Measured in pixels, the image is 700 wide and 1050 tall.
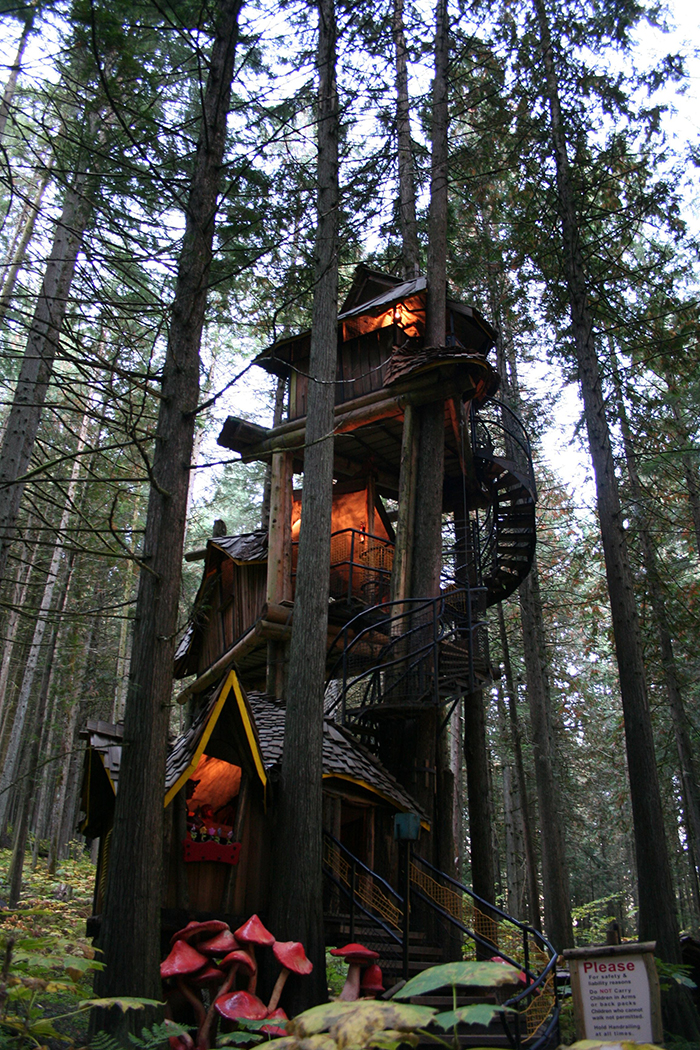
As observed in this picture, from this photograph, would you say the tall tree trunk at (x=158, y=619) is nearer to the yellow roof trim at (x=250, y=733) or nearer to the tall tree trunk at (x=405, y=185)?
the yellow roof trim at (x=250, y=733)

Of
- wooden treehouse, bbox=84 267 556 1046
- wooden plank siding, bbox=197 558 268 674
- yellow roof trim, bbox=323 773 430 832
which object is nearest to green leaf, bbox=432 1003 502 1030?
wooden treehouse, bbox=84 267 556 1046

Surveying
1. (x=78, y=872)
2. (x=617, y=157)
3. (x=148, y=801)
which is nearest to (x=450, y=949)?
(x=148, y=801)

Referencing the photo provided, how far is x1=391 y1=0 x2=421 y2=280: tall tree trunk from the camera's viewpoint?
16.7 m

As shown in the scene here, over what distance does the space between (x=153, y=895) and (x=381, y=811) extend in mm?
5120

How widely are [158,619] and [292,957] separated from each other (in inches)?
108

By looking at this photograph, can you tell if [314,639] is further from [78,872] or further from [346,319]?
[78,872]

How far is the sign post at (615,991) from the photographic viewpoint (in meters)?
6.14

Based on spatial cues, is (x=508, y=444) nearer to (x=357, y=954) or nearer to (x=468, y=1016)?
(x=357, y=954)

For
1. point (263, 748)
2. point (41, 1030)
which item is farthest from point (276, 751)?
point (41, 1030)

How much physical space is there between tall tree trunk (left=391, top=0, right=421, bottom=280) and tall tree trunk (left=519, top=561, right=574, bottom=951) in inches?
313

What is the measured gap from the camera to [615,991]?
6328 mm

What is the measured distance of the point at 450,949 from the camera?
30.8ft

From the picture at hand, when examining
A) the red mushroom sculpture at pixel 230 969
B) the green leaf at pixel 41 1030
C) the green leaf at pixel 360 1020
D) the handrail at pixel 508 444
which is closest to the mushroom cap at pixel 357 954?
the red mushroom sculpture at pixel 230 969

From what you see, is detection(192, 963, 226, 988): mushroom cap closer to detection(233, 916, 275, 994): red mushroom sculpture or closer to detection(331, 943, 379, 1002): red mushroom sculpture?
detection(233, 916, 275, 994): red mushroom sculpture
